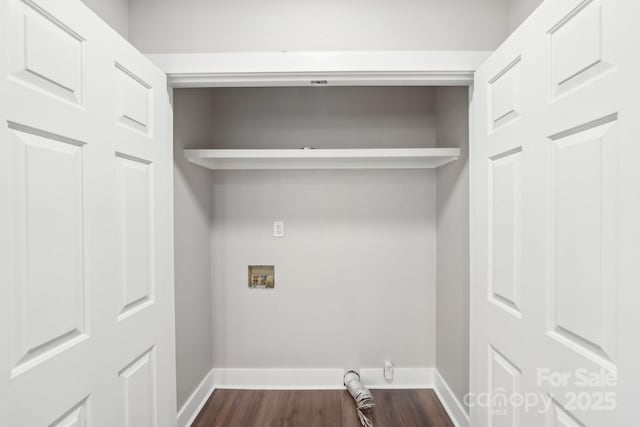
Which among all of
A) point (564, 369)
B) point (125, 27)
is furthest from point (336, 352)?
point (125, 27)

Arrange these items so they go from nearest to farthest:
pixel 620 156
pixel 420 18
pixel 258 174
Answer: pixel 620 156 → pixel 420 18 → pixel 258 174

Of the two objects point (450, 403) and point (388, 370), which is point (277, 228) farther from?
point (450, 403)

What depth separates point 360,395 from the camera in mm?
2268

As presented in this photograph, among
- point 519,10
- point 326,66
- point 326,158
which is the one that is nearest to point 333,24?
point 326,66

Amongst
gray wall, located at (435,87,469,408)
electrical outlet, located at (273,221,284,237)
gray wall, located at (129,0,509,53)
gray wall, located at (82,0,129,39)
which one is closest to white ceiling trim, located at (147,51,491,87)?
gray wall, located at (129,0,509,53)

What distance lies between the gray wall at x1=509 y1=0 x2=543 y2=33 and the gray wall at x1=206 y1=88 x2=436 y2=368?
0.92 m

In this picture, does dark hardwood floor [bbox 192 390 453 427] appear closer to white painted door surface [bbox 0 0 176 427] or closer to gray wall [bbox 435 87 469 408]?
gray wall [bbox 435 87 469 408]

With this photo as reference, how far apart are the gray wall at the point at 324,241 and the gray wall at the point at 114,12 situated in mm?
873

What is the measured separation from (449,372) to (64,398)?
2141 mm

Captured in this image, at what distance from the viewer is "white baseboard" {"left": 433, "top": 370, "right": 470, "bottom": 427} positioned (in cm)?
201

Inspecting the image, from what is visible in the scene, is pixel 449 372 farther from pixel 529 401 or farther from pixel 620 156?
pixel 620 156

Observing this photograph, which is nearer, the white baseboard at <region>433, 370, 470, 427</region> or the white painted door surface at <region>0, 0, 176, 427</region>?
the white painted door surface at <region>0, 0, 176, 427</region>

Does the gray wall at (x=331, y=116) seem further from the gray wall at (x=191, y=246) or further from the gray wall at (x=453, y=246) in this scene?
the gray wall at (x=191, y=246)

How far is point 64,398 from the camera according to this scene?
0.95 m
